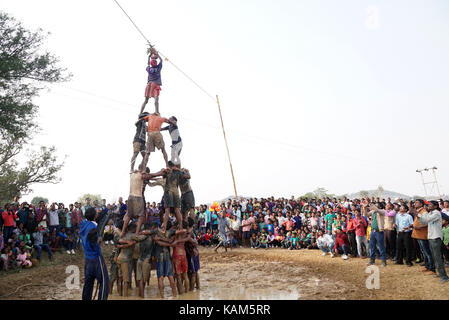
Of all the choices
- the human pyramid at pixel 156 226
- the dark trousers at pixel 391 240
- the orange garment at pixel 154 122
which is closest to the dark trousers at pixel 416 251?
the dark trousers at pixel 391 240

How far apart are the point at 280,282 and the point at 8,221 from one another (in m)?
11.2

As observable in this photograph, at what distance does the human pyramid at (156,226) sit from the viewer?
7934 mm

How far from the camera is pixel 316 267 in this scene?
10883 millimetres

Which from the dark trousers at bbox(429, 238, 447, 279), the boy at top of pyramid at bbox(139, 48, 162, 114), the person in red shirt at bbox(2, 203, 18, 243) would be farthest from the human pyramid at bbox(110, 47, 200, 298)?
the person in red shirt at bbox(2, 203, 18, 243)

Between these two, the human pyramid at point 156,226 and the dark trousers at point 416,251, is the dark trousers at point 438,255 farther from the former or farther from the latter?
the human pyramid at point 156,226

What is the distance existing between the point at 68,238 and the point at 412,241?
51.1ft

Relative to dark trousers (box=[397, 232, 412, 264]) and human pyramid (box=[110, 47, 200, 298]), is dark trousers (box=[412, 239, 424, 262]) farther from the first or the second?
human pyramid (box=[110, 47, 200, 298])

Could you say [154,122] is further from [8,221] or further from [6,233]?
[6,233]

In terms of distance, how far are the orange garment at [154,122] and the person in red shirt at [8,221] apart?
310 inches

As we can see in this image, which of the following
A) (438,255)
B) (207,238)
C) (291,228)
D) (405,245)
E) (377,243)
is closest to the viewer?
(438,255)

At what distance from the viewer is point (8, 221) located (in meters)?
12.3

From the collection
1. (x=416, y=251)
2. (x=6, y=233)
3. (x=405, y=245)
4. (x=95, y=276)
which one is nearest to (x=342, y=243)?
(x=416, y=251)
